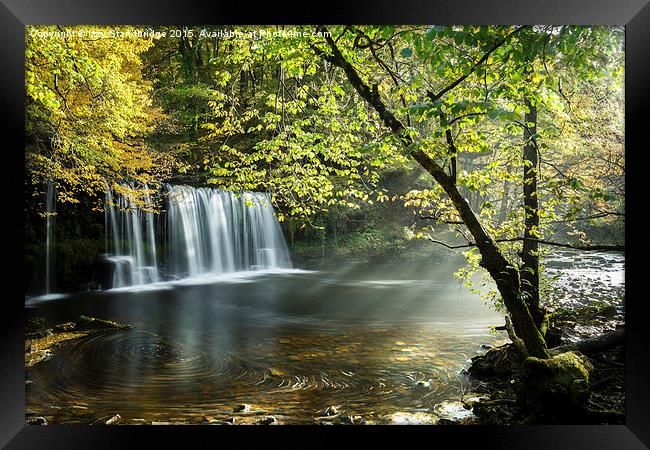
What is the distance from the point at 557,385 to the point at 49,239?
370 centimetres

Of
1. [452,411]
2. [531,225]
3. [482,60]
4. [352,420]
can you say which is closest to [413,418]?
[452,411]

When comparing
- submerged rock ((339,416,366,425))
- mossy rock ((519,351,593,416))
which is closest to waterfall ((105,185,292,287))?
submerged rock ((339,416,366,425))

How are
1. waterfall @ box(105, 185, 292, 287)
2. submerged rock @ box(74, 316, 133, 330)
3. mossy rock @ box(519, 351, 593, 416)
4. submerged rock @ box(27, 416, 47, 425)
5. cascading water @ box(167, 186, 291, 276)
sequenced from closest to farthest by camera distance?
1. mossy rock @ box(519, 351, 593, 416)
2. submerged rock @ box(27, 416, 47, 425)
3. submerged rock @ box(74, 316, 133, 330)
4. waterfall @ box(105, 185, 292, 287)
5. cascading water @ box(167, 186, 291, 276)

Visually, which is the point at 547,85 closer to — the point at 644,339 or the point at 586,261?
the point at 586,261

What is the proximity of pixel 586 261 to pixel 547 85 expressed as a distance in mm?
1345

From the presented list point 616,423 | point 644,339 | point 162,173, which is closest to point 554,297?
point 644,339

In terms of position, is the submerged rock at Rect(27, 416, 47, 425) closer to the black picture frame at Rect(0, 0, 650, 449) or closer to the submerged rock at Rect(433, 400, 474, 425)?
the black picture frame at Rect(0, 0, 650, 449)

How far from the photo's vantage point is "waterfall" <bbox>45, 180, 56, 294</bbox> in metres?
3.00

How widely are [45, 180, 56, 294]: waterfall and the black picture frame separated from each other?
43 cm

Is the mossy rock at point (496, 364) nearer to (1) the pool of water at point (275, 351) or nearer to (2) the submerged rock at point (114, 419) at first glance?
(1) the pool of water at point (275, 351)

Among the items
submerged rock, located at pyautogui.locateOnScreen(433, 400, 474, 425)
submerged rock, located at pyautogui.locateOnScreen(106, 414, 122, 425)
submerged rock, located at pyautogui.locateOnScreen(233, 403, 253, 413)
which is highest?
submerged rock, located at pyautogui.locateOnScreen(233, 403, 253, 413)
